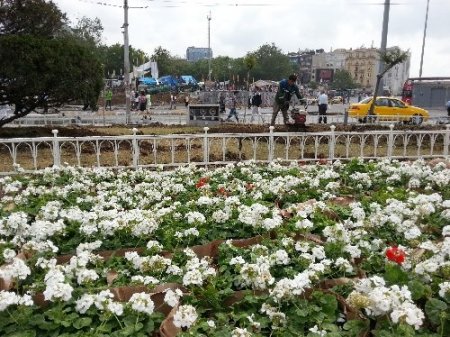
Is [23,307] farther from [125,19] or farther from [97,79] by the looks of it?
[125,19]

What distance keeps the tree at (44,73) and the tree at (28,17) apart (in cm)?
101

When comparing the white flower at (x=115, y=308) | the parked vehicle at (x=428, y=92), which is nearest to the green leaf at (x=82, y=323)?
the white flower at (x=115, y=308)

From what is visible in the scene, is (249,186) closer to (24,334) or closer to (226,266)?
(226,266)

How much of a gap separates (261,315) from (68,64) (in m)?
10.7

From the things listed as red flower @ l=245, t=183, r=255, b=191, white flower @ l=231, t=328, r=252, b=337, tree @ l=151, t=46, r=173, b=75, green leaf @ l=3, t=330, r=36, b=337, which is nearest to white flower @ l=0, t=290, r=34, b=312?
green leaf @ l=3, t=330, r=36, b=337

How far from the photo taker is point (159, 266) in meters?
2.94

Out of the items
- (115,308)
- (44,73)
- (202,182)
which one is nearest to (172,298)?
(115,308)

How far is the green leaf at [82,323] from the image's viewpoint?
7.63 ft

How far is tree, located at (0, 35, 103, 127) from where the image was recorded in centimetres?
1108

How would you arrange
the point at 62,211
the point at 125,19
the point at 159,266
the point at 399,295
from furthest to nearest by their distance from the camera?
the point at 125,19 < the point at 62,211 < the point at 159,266 < the point at 399,295

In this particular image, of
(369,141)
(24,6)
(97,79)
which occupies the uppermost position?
(24,6)

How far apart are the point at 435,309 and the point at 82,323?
184 centimetres

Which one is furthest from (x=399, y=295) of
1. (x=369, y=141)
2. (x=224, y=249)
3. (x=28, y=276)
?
(x=369, y=141)

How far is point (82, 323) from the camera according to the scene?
234 centimetres
